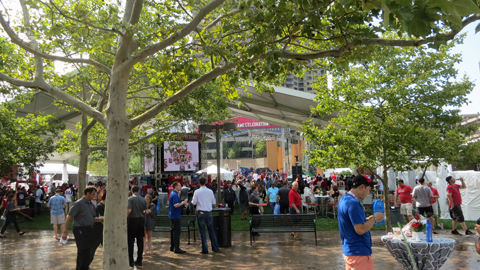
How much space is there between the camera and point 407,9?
7.34 feet

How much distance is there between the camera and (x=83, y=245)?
653cm

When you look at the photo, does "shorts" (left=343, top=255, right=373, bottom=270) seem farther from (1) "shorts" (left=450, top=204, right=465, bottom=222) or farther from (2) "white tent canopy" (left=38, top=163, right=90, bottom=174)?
(2) "white tent canopy" (left=38, top=163, right=90, bottom=174)

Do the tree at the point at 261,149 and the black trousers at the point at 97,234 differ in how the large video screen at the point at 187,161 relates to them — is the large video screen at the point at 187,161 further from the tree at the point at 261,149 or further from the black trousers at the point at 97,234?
the tree at the point at 261,149

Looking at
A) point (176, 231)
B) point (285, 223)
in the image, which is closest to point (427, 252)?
point (285, 223)

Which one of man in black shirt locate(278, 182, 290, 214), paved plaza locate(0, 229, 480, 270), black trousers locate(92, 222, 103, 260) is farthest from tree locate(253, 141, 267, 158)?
black trousers locate(92, 222, 103, 260)

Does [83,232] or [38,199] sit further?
[38,199]

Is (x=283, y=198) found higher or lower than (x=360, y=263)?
higher

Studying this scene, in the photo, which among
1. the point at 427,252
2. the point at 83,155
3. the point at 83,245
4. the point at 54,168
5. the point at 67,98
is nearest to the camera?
the point at 427,252

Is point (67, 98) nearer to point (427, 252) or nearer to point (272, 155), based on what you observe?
point (427, 252)

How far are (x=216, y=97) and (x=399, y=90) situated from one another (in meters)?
6.18

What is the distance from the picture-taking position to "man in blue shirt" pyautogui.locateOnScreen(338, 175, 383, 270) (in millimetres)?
3742

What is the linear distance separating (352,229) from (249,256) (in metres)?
5.25

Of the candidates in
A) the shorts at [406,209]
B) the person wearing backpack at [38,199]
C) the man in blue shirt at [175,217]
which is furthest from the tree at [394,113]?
the person wearing backpack at [38,199]

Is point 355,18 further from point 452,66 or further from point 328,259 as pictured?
point 452,66
